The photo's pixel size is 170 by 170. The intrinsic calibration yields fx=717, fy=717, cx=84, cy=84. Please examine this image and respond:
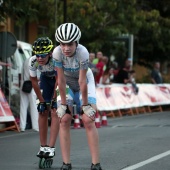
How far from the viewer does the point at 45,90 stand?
1010 cm

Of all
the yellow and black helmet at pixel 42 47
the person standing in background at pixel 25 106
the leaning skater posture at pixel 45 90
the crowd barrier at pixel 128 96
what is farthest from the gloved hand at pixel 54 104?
the crowd barrier at pixel 128 96

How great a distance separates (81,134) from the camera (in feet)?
50.6

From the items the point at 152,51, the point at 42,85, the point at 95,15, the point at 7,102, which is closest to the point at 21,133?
the point at 7,102

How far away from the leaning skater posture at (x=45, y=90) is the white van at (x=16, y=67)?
8374 mm

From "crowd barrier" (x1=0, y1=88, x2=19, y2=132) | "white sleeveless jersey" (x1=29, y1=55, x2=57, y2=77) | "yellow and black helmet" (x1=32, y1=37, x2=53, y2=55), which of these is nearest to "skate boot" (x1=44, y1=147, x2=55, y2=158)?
"white sleeveless jersey" (x1=29, y1=55, x2=57, y2=77)

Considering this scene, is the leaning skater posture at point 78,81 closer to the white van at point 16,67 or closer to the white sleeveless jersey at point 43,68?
the white sleeveless jersey at point 43,68

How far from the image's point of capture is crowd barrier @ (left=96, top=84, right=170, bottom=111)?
21.6 m

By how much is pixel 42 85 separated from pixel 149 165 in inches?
73.4

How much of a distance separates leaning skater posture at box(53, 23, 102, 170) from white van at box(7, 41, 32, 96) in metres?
9.57

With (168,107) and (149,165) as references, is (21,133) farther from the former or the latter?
(168,107)

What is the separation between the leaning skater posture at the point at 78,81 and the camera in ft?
28.3

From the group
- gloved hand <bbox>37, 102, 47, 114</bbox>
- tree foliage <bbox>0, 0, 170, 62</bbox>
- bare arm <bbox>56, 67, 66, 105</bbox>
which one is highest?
tree foliage <bbox>0, 0, 170, 62</bbox>

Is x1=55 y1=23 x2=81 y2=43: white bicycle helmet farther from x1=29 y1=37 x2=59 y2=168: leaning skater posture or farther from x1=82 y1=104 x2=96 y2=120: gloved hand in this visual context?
x1=29 y1=37 x2=59 y2=168: leaning skater posture

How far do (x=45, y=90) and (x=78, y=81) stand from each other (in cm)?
114
